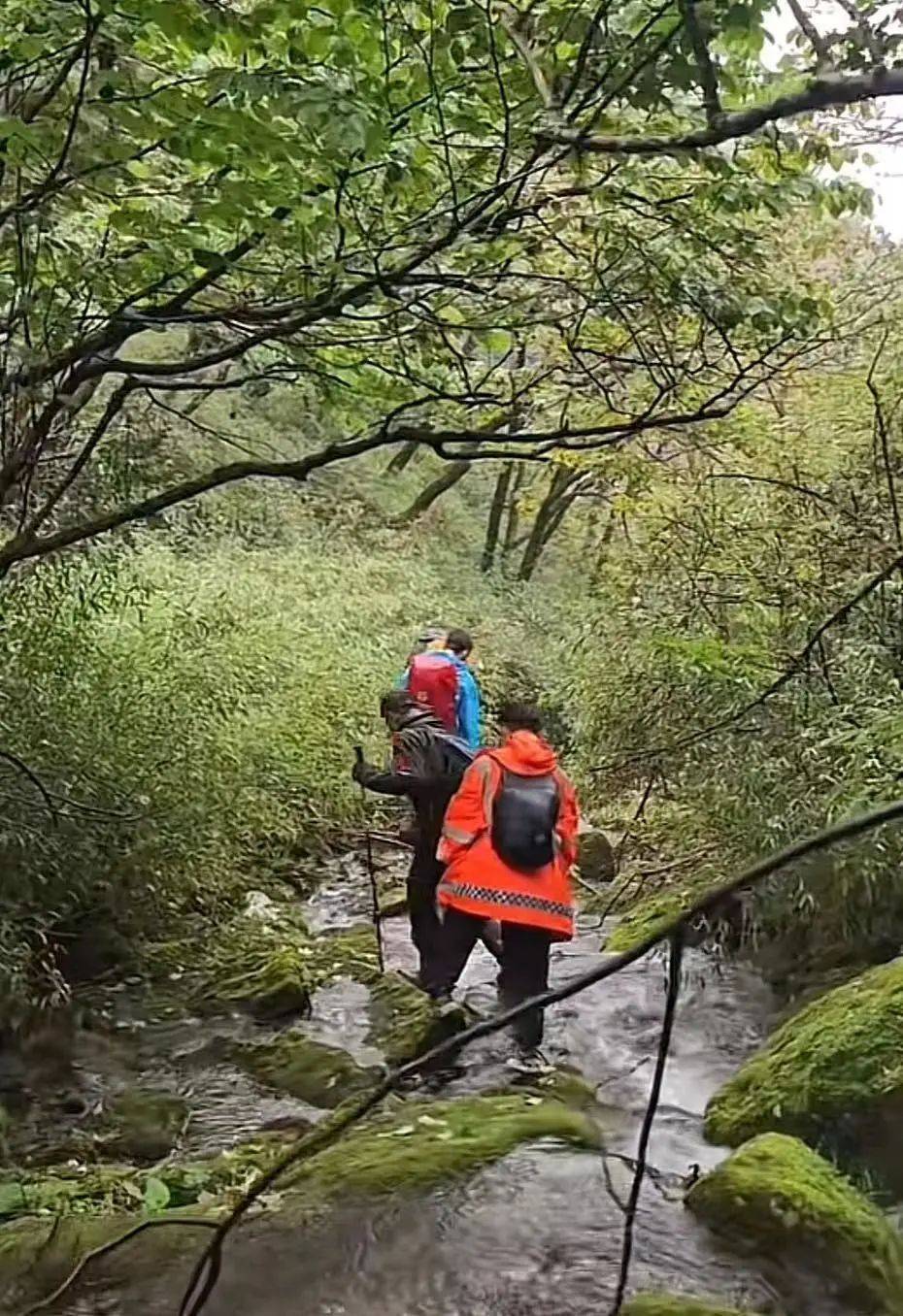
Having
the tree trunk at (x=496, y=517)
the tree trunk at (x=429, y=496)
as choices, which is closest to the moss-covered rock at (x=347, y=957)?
the tree trunk at (x=429, y=496)

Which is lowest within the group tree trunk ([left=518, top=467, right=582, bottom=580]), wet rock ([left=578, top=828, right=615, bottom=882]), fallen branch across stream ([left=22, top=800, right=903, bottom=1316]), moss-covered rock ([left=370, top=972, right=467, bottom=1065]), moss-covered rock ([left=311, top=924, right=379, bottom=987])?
moss-covered rock ([left=370, top=972, right=467, bottom=1065])

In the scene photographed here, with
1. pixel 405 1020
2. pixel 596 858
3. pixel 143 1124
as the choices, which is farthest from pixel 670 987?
pixel 596 858

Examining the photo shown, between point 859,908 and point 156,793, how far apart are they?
400cm

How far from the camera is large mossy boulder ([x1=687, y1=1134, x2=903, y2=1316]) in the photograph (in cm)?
422

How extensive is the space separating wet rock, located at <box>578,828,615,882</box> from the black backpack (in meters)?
4.64

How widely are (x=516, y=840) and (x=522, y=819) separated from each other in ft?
0.34

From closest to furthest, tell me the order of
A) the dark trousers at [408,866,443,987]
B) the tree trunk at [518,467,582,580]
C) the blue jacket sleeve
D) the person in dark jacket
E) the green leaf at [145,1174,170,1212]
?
the green leaf at [145,1174,170,1212] < the person in dark jacket < the dark trousers at [408,866,443,987] < the blue jacket sleeve < the tree trunk at [518,467,582,580]

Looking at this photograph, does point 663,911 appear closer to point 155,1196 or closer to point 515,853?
point 515,853

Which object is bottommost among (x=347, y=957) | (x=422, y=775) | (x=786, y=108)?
(x=347, y=957)

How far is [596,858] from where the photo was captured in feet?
35.9

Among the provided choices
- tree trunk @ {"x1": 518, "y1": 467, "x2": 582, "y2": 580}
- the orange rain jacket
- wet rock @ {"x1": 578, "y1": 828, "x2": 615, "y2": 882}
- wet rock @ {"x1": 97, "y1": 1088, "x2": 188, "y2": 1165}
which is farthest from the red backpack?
tree trunk @ {"x1": 518, "y1": 467, "x2": 582, "y2": 580}

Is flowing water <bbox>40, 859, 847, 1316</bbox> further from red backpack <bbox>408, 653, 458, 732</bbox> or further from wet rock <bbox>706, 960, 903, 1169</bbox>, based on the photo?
red backpack <bbox>408, 653, 458, 732</bbox>

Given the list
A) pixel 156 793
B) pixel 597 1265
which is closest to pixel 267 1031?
pixel 156 793

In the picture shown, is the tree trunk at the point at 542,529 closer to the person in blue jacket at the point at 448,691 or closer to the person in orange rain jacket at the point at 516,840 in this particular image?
the person in blue jacket at the point at 448,691
